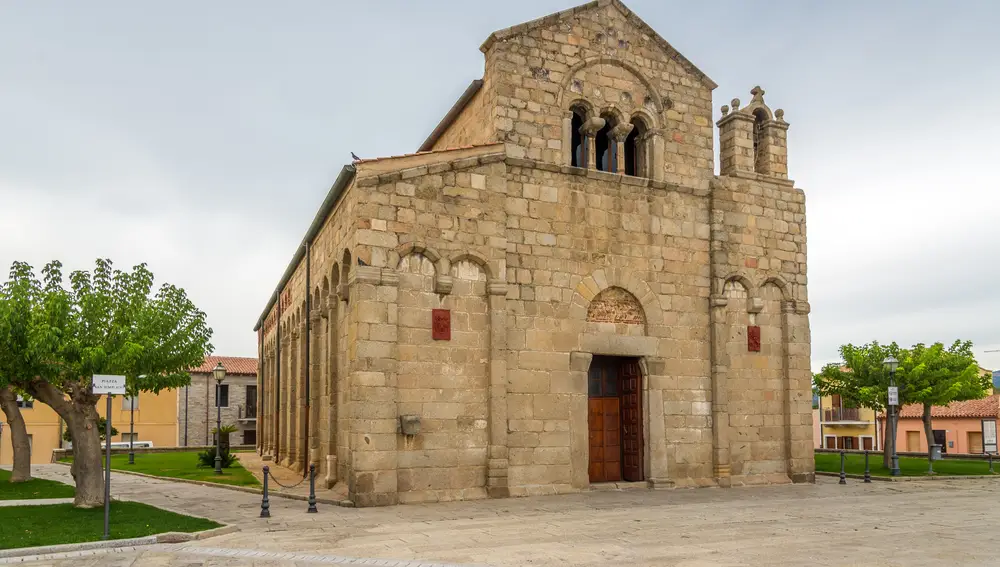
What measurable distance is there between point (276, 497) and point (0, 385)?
568cm

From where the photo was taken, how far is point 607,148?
2070 cm

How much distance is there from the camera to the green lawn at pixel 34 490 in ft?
59.6

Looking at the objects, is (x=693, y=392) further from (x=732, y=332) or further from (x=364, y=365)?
(x=364, y=365)

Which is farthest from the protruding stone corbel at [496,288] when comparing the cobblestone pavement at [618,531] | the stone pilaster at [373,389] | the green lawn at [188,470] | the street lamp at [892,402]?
the street lamp at [892,402]

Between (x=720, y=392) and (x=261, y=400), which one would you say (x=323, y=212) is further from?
(x=261, y=400)

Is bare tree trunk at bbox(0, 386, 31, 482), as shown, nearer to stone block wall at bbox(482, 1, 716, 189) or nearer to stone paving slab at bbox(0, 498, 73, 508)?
stone paving slab at bbox(0, 498, 73, 508)

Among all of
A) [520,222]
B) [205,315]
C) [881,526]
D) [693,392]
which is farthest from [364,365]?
[881,526]

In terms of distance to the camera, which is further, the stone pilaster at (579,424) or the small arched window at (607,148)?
the small arched window at (607,148)

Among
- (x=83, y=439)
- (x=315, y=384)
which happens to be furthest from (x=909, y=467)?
(x=83, y=439)

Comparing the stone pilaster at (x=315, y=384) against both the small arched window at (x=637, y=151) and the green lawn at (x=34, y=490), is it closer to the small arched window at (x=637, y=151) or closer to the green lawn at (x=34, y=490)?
the green lawn at (x=34, y=490)

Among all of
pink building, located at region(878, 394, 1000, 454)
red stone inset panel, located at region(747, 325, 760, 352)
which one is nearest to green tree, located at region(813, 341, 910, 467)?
red stone inset panel, located at region(747, 325, 760, 352)

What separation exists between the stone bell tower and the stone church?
0.20 feet

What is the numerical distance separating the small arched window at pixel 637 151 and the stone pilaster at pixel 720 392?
363cm

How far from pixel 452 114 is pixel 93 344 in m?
10.9
